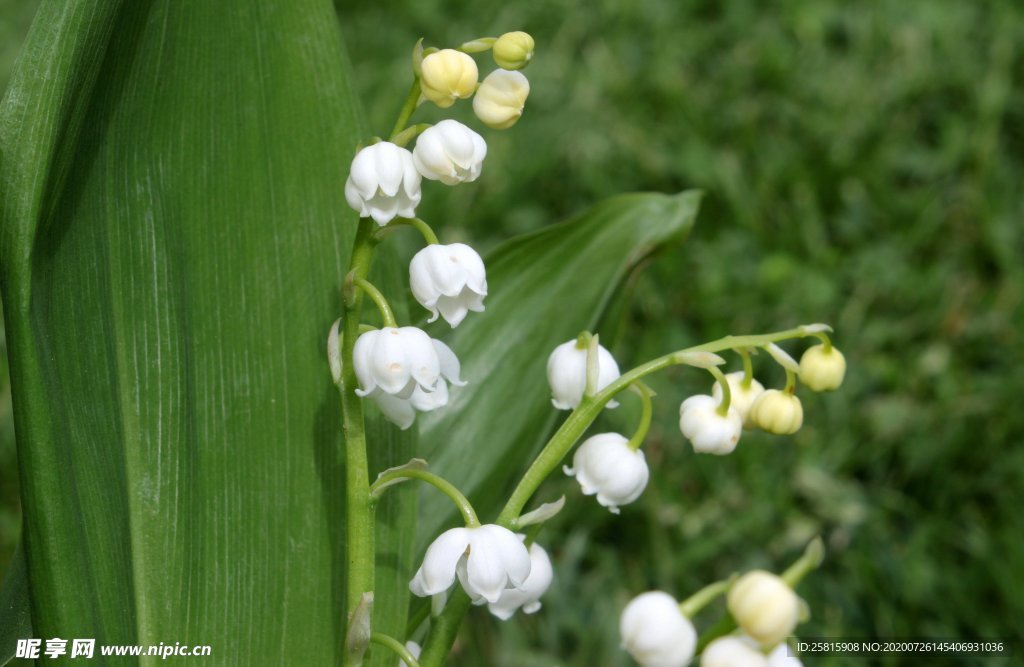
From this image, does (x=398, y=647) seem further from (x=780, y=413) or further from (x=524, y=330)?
(x=524, y=330)

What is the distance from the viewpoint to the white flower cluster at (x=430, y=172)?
27.2 inches

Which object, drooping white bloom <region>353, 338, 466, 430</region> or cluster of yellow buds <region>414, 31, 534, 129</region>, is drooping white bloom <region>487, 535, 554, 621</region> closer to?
drooping white bloom <region>353, 338, 466, 430</region>

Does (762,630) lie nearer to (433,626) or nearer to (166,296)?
(433,626)

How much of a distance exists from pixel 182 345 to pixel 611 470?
0.35 m

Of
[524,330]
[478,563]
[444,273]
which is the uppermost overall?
[444,273]

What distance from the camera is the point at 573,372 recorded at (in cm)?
77

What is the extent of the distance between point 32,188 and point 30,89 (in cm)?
7

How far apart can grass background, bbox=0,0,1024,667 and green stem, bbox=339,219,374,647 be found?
43 centimetres

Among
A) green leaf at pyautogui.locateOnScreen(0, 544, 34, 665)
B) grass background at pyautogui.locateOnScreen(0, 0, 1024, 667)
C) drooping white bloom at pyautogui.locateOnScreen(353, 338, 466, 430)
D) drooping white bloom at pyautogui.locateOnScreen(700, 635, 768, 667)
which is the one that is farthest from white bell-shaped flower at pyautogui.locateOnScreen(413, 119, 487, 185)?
green leaf at pyautogui.locateOnScreen(0, 544, 34, 665)

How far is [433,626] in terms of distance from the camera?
75 centimetres

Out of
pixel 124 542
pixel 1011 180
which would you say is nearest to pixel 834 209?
pixel 1011 180

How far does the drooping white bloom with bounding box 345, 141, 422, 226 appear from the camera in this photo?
0.69 metres

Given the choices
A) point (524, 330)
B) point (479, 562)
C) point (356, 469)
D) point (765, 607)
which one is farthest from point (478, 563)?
point (524, 330)

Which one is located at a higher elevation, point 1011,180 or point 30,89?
point 30,89
